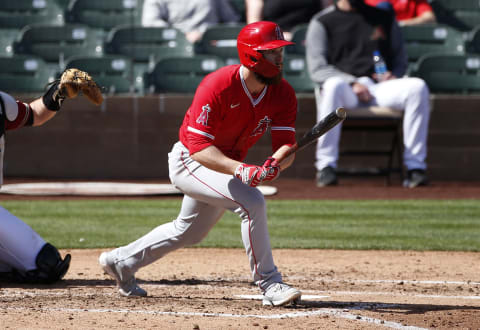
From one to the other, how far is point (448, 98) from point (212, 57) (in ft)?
9.98

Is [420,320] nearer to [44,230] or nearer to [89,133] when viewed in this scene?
[44,230]

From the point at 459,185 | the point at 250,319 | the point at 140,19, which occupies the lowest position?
the point at 459,185

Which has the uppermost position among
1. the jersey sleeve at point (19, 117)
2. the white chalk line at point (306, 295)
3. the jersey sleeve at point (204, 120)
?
the jersey sleeve at point (204, 120)

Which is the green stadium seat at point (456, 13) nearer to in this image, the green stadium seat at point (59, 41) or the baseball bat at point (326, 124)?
the green stadium seat at point (59, 41)

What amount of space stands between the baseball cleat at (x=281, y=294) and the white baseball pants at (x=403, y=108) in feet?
16.5

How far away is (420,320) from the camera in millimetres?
3930

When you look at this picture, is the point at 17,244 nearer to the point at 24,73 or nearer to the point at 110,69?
the point at 110,69

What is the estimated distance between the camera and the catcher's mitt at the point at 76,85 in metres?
4.73

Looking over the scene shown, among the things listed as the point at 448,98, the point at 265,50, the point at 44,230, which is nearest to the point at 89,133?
the point at 44,230

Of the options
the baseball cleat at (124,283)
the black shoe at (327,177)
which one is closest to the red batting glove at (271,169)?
the baseball cleat at (124,283)

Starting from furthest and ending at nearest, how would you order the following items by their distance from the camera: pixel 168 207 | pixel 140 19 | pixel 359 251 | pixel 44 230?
pixel 140 19
pixel 168 207
pixel 44 230
pixel 359 251

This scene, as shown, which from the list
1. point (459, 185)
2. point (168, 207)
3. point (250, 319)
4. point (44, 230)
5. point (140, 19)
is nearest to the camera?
point (250, 319)

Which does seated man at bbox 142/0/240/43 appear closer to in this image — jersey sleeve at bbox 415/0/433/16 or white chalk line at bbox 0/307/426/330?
jersey sleeve at bbox 415/0/433/16

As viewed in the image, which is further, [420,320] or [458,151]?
[458,151]
